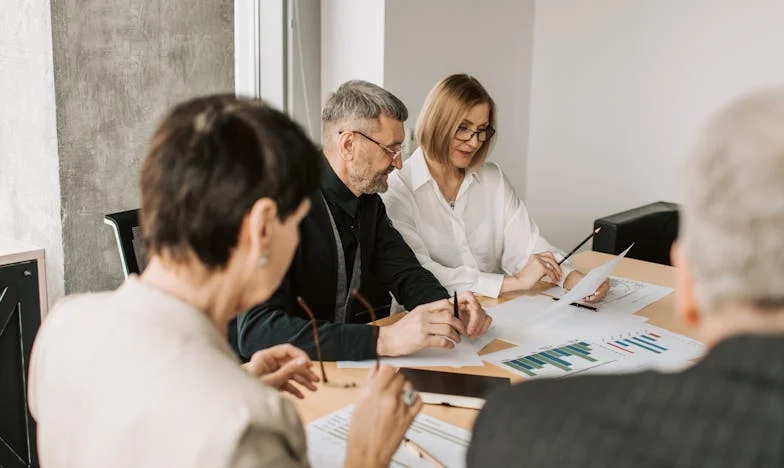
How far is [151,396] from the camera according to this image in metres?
0.88

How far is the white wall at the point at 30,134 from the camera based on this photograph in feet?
8.65

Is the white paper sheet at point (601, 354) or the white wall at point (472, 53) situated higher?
the white wall at point (472, 53)

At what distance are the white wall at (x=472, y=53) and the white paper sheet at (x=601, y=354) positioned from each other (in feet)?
5.66

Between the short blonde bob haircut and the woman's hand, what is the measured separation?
1.47 meters

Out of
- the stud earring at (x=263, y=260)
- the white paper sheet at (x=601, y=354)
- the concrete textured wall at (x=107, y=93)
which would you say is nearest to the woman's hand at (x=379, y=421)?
the stud earring at (x=263, y=260)

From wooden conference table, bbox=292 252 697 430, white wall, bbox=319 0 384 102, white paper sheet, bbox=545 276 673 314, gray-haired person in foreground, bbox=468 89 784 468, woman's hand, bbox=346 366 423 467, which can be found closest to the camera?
gray-haired person in foreground, bbox=468 89 784 468

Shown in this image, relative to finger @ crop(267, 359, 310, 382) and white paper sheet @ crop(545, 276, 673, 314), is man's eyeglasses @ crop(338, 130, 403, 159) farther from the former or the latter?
finger @ crop(267, 359, 310, 382)

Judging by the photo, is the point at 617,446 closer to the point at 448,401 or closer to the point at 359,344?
the point at 448,401

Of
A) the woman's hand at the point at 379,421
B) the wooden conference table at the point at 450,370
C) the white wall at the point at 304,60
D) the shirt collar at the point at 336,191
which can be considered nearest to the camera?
the woman's hand at the point at 379,421

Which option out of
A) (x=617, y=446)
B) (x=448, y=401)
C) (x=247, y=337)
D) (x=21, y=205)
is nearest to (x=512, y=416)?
(x=617, y=446)

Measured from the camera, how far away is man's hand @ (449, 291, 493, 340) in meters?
1.82

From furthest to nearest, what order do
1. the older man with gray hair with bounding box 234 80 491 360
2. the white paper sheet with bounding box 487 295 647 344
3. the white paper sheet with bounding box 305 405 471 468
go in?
the white paper sheet with bounding box 487 295 647 344, the older man with gray hair with bounding box 234 80 491 360, the white paper sheet with bounding box 305 405 471 468

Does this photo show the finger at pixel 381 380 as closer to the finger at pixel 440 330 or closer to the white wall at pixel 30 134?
the finger at pixel 440 330

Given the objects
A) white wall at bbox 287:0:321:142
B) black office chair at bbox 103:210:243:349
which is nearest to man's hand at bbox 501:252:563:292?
black office chair at bbox 103:210:243:349
